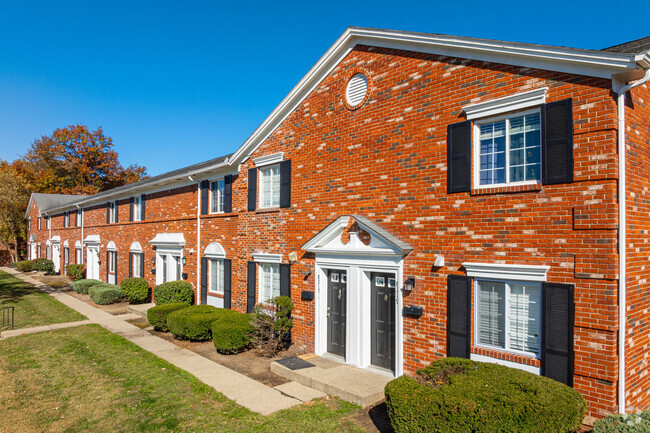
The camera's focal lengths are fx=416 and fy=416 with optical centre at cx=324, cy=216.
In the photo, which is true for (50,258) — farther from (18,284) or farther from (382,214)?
(382,214)

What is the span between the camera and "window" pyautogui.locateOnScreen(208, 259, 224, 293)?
16.2 meters

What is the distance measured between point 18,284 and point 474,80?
110 ft

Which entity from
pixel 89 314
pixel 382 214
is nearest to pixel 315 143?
pixel 382 214

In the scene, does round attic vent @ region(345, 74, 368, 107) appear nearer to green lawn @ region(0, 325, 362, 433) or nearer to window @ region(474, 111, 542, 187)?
window @ region(474, 111, 542, 187)

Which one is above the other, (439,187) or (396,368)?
(439,187)

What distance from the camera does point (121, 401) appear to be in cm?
840

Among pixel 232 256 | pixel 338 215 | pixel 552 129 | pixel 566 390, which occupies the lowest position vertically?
pixel 566 390

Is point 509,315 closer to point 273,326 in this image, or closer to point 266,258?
point 273,326

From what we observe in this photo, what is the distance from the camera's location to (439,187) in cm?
818

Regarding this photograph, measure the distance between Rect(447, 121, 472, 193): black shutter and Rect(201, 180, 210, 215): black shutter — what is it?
1127 cm

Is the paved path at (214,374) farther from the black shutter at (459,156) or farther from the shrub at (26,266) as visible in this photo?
the shrub at (26,266)

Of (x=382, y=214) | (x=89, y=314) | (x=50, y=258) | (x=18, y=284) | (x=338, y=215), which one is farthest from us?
(x=50, y=258)

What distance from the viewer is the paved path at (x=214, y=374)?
26.7ft

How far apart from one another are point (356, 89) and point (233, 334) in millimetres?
7327
